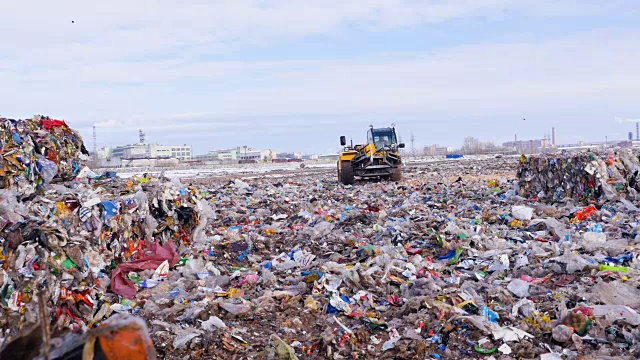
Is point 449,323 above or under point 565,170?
under

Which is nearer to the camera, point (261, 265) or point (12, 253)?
point (12, 253)

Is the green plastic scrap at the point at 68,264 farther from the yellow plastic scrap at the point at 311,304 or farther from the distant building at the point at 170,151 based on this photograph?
the distant building at the point at 170,151

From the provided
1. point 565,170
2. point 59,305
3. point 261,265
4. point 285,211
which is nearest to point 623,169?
point 565,170

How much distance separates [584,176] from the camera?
10953 mm

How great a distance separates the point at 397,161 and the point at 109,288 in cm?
1348

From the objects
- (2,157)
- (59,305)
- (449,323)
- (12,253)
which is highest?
(2,157)

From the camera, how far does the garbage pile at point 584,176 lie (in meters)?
10.7

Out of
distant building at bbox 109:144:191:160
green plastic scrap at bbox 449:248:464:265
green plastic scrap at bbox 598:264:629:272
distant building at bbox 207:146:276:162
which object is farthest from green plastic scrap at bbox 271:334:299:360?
distant building at bbox 207:146:276:162

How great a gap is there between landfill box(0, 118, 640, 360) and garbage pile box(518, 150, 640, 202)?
0.89 m

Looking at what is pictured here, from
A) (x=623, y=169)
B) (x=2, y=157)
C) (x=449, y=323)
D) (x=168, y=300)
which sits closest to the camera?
(x=449, y=323)

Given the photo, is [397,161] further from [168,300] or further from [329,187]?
[168,300]

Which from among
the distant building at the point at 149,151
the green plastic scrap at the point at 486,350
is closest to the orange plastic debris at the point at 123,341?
the green plastic scrap at the point at 486,350

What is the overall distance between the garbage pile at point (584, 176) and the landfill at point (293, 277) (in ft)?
2.93

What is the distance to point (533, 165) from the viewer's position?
497 inches
